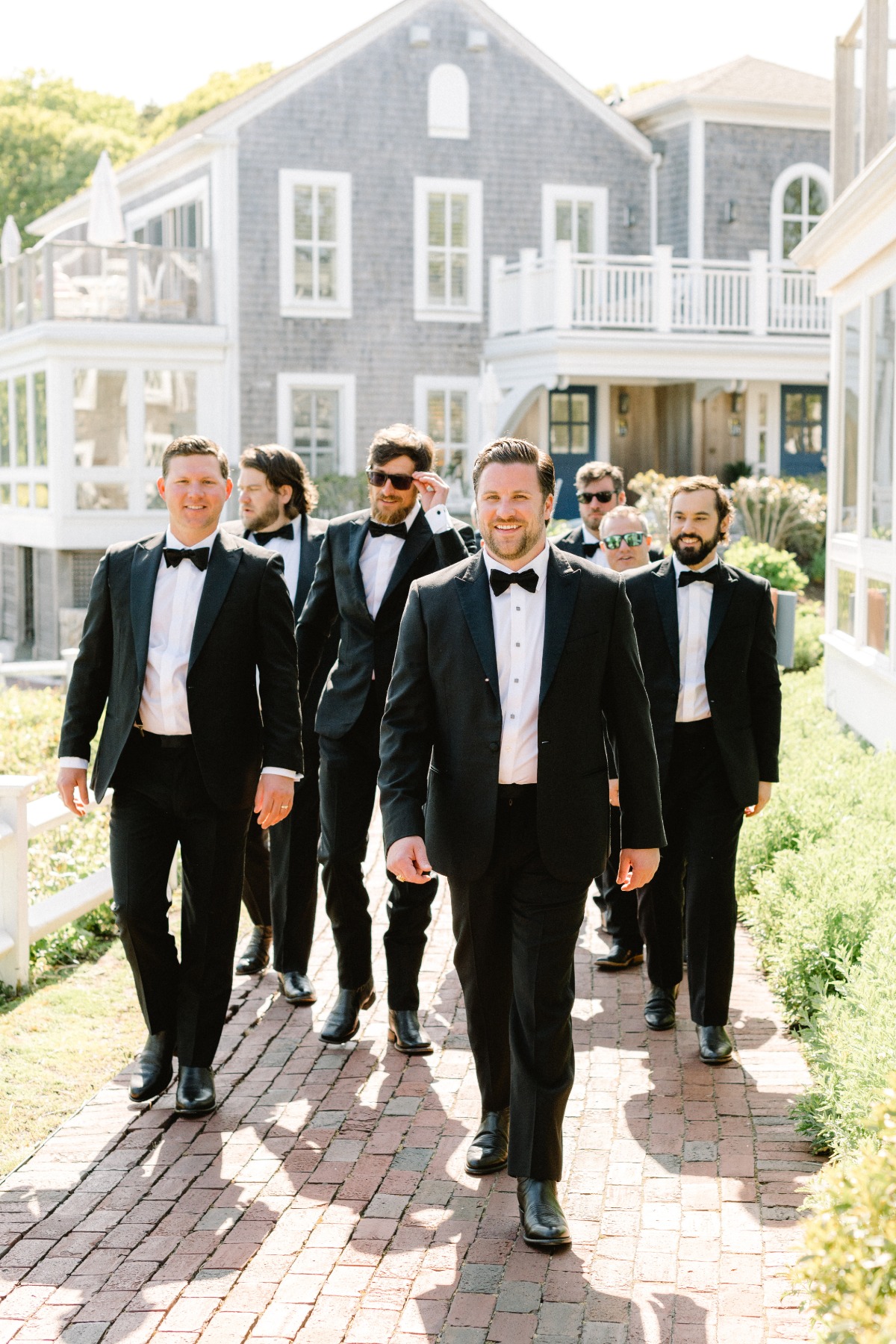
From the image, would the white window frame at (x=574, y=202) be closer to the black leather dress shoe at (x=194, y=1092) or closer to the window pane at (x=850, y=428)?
the window pane at (x=850, y=428)

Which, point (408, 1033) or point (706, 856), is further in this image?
point (408, 1033)

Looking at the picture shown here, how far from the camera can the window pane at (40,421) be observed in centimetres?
2533

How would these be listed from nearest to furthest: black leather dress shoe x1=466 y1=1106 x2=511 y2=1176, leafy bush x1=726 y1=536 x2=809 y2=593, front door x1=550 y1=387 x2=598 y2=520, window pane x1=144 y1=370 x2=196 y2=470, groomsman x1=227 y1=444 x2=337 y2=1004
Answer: black leather dress shoe x1=466 y1=1106 x2=511 y2=1176
groomsman x1=227 y1=444 x2=337 y2=1004
leafy bush x1=726 y1=536 x2=809 y2=593
window pane x1=144 y1=370 x2=196 y2=470
front door x1=550 y1=387 x2=598 y2=520

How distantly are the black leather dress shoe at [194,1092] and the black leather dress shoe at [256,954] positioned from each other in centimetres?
170

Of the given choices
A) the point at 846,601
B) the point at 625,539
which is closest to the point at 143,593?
the point at 625,539

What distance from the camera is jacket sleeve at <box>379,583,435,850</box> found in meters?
4.43

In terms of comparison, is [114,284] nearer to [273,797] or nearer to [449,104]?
[449,104]

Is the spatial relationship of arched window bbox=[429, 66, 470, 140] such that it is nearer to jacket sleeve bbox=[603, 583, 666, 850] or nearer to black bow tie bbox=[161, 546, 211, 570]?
black bow tie bbox=[161, 546, 211, 570]

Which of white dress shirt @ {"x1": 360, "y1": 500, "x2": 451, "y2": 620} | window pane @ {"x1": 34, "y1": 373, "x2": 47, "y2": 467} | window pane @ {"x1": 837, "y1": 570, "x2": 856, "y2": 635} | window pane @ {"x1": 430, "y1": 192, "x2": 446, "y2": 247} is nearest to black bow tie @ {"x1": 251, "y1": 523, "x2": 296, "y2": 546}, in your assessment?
white dress shirt @ {"x1": 360, "y1": 500, "x2": 451, "y2": 620}

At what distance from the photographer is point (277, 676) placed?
537cm

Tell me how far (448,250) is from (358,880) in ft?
72.6

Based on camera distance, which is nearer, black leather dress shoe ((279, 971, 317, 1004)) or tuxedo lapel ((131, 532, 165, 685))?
tuxedo lapel ((131, 532, 165, 685))

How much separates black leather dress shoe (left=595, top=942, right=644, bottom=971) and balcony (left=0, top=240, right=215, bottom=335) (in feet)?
63.1

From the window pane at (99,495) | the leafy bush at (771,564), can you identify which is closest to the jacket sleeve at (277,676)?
the leafy bush at (771,564)
